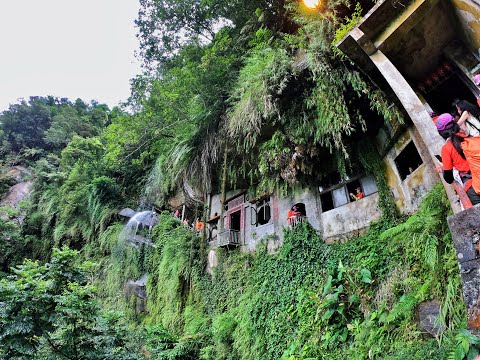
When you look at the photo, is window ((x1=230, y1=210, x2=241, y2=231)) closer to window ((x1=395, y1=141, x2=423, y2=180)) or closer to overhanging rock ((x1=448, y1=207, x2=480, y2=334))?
window ((x1=395, y1=141, x2=423, y2=180))

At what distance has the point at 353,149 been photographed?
798 cm

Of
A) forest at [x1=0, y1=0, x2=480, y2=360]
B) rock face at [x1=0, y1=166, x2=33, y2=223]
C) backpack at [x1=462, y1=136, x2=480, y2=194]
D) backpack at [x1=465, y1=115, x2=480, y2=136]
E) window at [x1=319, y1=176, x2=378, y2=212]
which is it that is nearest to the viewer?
backpack at [x1=462, y1=136, x2=480, y2=194]

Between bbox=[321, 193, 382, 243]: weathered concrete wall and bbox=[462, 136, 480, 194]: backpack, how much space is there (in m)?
4.13

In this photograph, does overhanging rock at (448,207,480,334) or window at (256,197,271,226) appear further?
window at (256,197,271,226)

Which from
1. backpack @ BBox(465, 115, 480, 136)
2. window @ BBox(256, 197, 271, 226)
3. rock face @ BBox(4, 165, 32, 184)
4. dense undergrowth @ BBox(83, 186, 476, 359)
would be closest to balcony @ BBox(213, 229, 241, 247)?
dense undergrowth @ BBox(83, 186, 476, 359)

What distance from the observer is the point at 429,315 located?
4.34m

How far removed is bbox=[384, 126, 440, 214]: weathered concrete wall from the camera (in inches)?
228

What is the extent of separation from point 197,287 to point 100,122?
77.6ft

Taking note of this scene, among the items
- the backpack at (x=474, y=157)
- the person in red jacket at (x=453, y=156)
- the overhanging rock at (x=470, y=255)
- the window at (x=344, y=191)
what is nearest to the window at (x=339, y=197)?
the window at (x=344, y=191)

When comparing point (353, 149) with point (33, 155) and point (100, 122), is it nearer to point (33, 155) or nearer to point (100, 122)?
point (100, 122)

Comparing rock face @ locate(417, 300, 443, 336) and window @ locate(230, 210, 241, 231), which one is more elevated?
window @ locate(230, 210, 241, 231)

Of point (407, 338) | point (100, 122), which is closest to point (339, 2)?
point (407, 338)

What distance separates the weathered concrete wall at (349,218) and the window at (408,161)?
3.00 feet

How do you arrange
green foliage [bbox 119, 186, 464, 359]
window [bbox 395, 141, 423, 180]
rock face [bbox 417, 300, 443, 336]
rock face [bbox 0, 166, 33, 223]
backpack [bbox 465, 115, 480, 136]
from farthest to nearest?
rock face [bbox 0, 166, 33, 223], window [bbox 395, 141, 423, 180], green foliage [bbox 119, 186, 464, 359], rock face [bbox 417, 300, 443, 336], backpack [bbox 465, 115, 480, 136]
